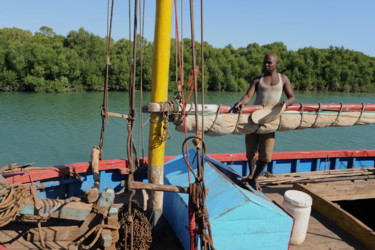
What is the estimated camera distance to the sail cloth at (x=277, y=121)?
11.9ft

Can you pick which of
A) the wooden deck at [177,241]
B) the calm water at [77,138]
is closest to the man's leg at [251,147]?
the wooden deck at [177,241]

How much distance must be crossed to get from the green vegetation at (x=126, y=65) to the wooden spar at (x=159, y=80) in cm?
2947

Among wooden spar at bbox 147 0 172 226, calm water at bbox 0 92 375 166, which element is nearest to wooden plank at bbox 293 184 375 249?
wooden spar at bbox 147 0 172 226

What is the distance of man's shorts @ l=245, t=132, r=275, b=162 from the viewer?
4016 millimetres

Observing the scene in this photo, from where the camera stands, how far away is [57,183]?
458 centimetres

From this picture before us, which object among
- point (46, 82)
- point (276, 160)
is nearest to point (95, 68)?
point (46, 82)

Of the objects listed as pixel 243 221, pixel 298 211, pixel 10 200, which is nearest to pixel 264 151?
pixel 298 211

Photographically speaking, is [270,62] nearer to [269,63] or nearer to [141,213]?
[269,63]

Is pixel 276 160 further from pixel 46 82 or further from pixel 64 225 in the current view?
pixel 46 82

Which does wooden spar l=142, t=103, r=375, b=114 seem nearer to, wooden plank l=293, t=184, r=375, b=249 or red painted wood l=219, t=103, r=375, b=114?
red painted wood l=219, t=103, r=375, b=114

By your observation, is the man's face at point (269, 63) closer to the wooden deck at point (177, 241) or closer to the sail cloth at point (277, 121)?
the sail cloth at point (277, 121)

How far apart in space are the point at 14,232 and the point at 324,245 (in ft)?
11.7

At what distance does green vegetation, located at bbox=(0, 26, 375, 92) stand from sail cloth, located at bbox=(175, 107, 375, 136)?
29132 mm

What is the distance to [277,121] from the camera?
390cm
